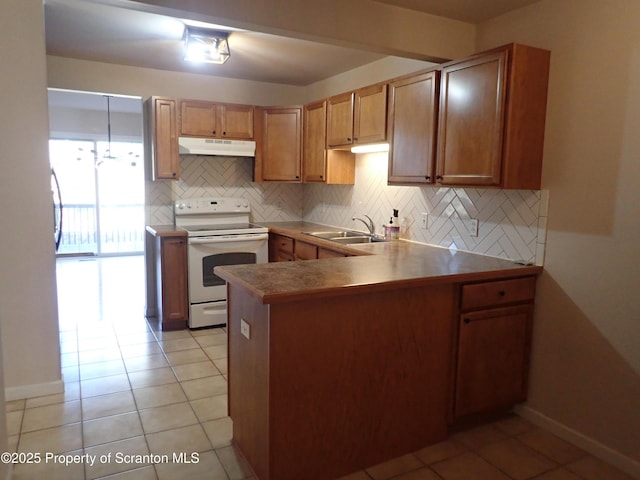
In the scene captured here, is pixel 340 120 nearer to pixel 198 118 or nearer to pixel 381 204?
pixel 381 204

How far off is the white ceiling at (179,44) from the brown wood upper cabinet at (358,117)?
0.38 metres

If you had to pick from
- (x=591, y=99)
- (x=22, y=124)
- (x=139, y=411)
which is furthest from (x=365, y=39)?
(x=139, y=411)

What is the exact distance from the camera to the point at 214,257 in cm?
426

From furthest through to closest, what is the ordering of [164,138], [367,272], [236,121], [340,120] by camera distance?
1. [236,121]
2. [164,138]
3. [340,120]
4. [367,272]

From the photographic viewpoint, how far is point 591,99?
2.34 meters

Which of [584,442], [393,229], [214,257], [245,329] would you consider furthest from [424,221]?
[214,257]

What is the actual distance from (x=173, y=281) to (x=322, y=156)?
177cm

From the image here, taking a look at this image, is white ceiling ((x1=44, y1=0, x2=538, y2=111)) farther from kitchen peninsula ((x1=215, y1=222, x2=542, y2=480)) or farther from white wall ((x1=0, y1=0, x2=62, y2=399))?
kitchen peninsula ((x1=215, y1=222, x2=542, y2=480))

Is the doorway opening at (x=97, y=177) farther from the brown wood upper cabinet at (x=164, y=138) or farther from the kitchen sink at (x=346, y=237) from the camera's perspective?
the kitchen sink at (x=346, y=237)

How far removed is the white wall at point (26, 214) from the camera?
2637mm

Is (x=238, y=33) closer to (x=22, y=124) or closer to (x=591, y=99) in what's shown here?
(x=22, y=124)

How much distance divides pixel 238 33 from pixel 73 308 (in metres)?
3.43

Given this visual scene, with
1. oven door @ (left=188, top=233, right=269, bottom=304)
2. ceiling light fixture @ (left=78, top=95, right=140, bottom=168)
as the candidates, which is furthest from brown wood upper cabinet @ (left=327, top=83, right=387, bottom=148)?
ceiling light fixture @ (left=78, top=95, right=140, bottom=168)

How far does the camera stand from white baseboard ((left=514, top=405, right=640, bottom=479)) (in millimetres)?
2238
